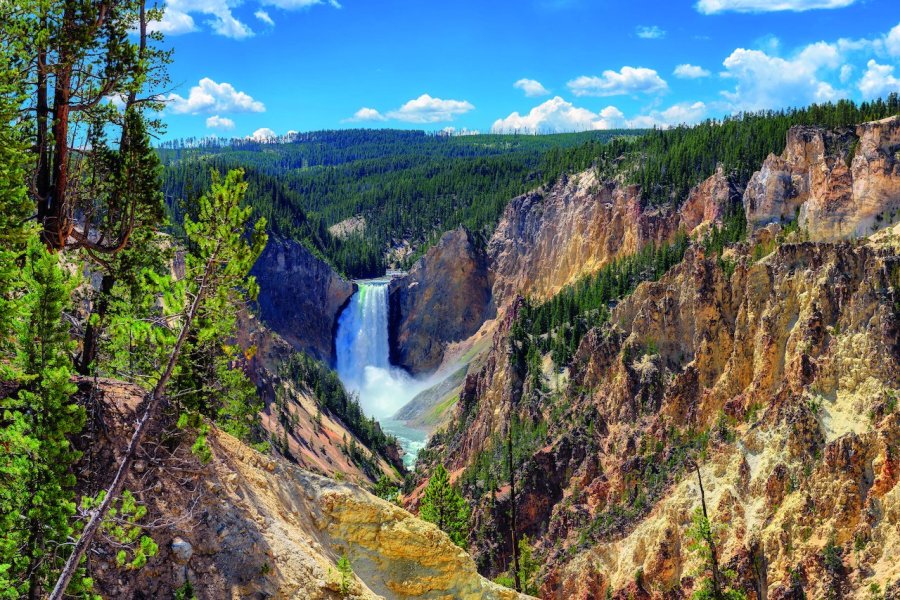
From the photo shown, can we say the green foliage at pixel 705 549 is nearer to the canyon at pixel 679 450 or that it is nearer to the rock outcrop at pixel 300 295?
the canyon at pixel 679 450

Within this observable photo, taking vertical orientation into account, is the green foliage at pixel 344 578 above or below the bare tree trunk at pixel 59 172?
below

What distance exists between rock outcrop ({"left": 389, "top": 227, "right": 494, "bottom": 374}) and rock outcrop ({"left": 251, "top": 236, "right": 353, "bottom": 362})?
11888mm

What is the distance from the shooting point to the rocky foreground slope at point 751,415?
42.1m

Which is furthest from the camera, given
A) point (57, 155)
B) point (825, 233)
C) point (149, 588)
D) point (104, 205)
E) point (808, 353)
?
point (825, 233)

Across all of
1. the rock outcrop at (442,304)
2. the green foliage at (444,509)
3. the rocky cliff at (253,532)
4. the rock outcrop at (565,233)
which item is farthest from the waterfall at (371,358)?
the rocky cliff at (253,532)

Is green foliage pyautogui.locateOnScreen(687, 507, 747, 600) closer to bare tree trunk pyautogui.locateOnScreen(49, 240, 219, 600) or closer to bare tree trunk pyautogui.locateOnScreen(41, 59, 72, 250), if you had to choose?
bare tree trunk pyautogui.locateOnScreen(49, 240, 219, 600)

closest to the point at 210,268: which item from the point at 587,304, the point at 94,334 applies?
the point at 94,334

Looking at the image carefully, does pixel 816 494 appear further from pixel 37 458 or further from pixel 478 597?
pixel 37 458

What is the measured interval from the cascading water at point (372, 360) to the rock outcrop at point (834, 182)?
65.1 meters

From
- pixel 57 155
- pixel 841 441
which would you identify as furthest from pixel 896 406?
pixel 57 155

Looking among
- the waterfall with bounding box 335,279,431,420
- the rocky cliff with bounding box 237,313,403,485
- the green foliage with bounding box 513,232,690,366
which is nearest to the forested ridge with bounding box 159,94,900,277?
the green foliage with bounding box 513,232,690,366

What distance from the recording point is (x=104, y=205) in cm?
2261

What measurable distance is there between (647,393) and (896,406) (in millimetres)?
20972

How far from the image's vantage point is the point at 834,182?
59094 millimetres
